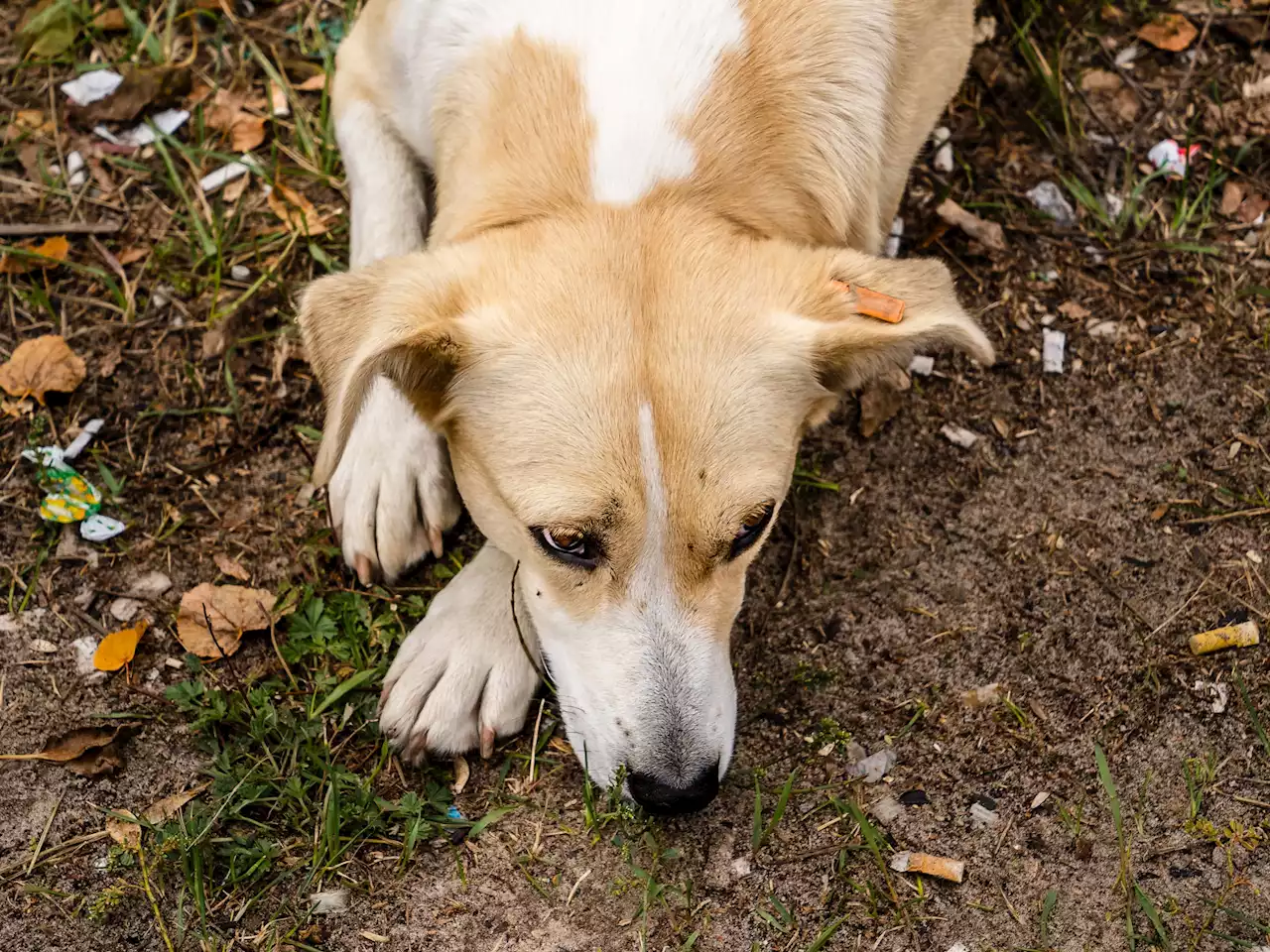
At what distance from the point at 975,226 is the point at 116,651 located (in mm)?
3124

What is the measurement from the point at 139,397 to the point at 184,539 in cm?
55

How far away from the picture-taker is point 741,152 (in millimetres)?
2723

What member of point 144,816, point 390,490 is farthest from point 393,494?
point 144,816

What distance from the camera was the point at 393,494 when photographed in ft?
10.8

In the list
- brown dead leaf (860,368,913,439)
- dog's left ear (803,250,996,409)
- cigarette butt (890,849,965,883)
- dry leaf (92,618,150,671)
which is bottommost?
cigarette butt (890,849,965,883)

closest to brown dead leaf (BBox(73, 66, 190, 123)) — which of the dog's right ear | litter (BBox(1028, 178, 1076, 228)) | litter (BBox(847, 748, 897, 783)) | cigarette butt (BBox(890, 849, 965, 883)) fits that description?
the dog's right ear

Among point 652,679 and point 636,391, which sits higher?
point 636,391

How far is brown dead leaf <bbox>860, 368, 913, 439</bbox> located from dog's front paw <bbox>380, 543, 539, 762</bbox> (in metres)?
1.26

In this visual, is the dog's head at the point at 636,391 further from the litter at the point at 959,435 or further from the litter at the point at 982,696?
the litter at the point at 959,435

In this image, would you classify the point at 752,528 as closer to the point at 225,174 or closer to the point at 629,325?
the point at 629,325

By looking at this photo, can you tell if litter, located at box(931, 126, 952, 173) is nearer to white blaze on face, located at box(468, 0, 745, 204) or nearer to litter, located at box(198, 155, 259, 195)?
white blaze on face, located at box(468, 0, 745, 204)

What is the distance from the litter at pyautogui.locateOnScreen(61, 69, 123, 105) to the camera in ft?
13.8

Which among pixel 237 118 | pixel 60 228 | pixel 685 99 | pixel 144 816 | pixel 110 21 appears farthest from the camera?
pixel 110 21

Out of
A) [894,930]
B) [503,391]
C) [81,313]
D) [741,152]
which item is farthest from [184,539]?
[894,930]
